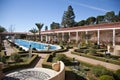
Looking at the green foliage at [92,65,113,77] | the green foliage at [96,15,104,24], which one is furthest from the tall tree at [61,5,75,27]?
the green foliage at [92,65,113,77]

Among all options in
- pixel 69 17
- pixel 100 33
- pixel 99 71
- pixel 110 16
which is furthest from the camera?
pixel 69 17

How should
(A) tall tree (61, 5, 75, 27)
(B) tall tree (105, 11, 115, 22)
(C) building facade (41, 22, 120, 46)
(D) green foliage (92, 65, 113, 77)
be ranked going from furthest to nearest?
(A) tall tree (61, 5, 75, 27)
(B) tall tree (105, 11, 115, 22)
(C) building facade (41, 22, 120, 46)
(D) green foliage (92, 65, 113, 77)

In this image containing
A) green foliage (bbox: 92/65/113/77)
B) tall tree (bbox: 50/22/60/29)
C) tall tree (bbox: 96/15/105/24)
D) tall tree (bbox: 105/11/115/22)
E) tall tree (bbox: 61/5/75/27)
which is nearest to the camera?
green foliage (bbox: 92/65/113/77)

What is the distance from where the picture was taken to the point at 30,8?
19.1 metres

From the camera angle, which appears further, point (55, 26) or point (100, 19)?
point (55, 26)

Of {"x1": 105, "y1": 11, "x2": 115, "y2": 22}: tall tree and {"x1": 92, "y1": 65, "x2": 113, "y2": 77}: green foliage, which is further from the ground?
{"x1": 105, "y1": 11, "x2": 115, "y2": 22}: tall tree

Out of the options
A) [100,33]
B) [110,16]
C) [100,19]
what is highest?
[110,16]

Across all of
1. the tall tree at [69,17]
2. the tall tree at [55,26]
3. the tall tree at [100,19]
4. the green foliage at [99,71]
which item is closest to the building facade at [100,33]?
the green foliage at [99,71]

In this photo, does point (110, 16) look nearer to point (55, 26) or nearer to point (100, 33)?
point (100, 33)

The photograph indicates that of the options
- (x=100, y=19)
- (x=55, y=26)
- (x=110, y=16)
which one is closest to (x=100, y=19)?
(x=100, y=19)

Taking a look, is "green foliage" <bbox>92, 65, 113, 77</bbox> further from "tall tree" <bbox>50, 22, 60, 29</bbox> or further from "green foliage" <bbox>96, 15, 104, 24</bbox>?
"tall tree" <bbox>50, 22, 60, 29</bbox>

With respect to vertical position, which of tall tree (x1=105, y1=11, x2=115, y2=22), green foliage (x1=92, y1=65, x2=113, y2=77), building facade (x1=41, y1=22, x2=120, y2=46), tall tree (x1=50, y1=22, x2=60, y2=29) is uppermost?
tall tree (x1=105, y1=11, x2=115, y2=22)

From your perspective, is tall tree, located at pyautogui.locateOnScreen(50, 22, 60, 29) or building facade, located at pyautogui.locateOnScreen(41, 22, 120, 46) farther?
tall tree, located at pyautogui.locateOnScreen(50, 22, 60, 29)

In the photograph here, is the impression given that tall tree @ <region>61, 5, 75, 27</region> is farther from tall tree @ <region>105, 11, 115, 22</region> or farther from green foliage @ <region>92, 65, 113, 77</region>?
green foliage @ <region>92, 65, 113, 77</region>
